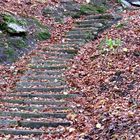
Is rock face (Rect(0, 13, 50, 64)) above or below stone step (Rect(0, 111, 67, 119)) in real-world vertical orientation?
above

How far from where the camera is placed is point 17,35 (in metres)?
12.6

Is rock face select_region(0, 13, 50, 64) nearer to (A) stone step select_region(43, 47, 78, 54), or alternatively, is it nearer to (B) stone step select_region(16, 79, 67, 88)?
(A) stone step select_region(43, 47, 78, 54)

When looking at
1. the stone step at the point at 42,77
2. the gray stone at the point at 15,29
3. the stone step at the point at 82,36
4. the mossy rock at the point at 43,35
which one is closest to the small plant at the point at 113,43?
the stone step at the point at 82,36

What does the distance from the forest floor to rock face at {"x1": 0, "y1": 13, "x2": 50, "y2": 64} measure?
29 cm

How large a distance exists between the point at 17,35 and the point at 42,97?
3.96 meters

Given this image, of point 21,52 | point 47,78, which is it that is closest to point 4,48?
point 21,52

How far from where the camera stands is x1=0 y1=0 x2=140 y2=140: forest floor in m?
7.07

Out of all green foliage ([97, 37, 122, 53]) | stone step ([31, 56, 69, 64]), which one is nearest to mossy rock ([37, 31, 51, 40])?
stone step ([31, 56, 69, 64])

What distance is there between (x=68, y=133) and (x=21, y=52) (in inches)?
201

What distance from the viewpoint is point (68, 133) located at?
740 centimetres

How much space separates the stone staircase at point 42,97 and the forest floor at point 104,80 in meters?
0.25

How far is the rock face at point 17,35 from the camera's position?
11626mm

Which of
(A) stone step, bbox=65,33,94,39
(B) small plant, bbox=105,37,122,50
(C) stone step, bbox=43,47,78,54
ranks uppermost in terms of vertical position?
(B) small plant, bbox=105,37,122,50

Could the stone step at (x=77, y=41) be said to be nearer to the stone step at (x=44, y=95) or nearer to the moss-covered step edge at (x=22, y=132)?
the stone step at (x=44, y=95)
